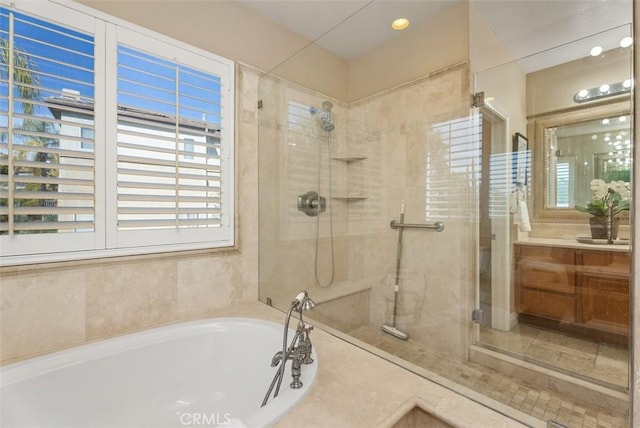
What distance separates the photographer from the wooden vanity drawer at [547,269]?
1.59 meters

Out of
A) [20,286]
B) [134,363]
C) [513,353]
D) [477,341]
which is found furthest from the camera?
[477,341]

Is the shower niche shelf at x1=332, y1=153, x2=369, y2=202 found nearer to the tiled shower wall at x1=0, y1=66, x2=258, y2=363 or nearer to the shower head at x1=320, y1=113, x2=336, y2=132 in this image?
the shower head at x1=320, y1=113, x2=336, y2=132

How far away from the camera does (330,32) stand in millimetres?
2256

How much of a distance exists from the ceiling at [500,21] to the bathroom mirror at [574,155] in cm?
31

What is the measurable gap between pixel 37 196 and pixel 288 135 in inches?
58.3

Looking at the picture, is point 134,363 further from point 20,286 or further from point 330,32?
point 330,32

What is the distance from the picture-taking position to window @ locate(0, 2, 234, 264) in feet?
4.21

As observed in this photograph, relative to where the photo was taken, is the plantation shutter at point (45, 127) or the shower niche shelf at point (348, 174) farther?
the shower niche shelf at point (348, 174)

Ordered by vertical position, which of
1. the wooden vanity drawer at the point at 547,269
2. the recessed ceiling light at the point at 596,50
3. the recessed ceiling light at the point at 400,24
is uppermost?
the recessed ceiling light at the point at 400,24

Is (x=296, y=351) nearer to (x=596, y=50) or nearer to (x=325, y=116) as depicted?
(x=325, y=116)

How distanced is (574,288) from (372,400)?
1.36 meters

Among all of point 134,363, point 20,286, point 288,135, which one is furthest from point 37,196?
point 288,135

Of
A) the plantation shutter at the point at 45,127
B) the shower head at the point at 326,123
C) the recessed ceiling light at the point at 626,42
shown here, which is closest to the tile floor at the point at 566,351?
the recessed ceiling light at the point at 626,42

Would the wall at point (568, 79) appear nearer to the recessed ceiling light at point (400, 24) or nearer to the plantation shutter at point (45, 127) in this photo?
the recessed ceiling light at point (400, 24)
